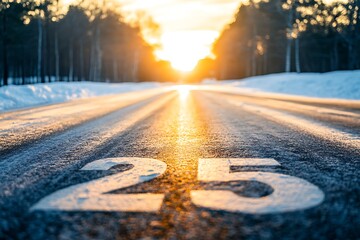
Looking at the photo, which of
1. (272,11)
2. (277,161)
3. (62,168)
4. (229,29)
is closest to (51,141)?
(62,168)

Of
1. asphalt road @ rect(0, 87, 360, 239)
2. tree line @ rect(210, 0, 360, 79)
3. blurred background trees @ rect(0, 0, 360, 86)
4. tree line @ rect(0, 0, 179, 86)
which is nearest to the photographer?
asphalt road @ rect(0, 87, 360, 239)

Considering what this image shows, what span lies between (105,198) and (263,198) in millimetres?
642

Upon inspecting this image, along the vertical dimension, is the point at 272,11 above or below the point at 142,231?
above

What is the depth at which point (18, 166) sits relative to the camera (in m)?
1.98

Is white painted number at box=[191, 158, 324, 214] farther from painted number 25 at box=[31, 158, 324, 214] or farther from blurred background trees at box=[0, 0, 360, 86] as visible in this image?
blurred background trees at box=[0, 0, 360, 86]

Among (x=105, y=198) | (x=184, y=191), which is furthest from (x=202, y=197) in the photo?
(x=105, y=198)

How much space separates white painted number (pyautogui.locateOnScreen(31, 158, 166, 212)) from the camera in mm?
1217

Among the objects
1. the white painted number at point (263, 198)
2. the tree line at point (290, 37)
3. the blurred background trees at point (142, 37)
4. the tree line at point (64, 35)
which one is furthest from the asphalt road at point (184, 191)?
the tree line at point (290, 37)

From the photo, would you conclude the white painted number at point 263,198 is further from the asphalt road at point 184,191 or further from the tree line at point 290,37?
the tree line at point 290,37

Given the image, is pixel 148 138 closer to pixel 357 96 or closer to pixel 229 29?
pixel 357 96

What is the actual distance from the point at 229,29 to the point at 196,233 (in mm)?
57307

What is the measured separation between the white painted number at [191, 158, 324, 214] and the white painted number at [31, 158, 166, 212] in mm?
209

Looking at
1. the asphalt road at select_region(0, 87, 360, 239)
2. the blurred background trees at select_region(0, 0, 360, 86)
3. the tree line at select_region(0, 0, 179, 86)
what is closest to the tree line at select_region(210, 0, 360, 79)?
the blurred background trees at select_region(0, 0, 360, 86)

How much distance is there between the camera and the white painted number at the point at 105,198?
1.22 m
